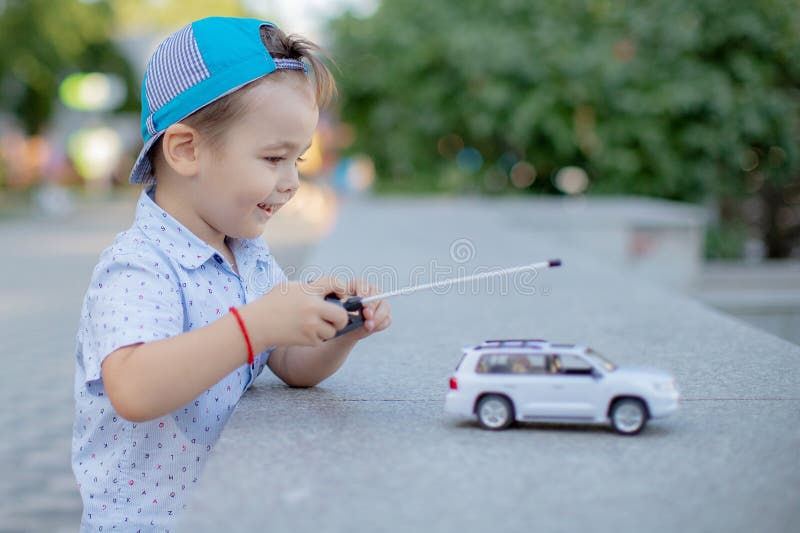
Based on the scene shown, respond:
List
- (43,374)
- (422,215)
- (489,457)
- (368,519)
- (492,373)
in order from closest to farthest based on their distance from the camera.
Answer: (368,519) < (489,457) < (492,373) < (43,374) < (422,215)

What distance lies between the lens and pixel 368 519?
1.17 meters

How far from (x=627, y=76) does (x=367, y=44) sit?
3.82 meters

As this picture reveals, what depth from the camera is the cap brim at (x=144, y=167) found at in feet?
5.99

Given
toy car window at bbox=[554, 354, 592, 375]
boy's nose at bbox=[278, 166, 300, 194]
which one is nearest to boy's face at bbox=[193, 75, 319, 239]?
boy's nose at bbox=[278, 166, 300, 194]

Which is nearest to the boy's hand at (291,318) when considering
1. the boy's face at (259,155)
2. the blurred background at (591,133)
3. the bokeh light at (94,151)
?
the boy's face at (259,155)

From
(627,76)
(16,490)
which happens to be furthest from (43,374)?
(627,76)

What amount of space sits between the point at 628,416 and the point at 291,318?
1.91ft

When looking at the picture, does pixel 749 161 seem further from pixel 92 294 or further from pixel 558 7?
pixel 92 294

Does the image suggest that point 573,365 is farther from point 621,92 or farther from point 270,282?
point 621,92

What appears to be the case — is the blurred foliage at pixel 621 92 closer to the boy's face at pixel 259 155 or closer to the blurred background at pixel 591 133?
the blurred background at pixel 591 133

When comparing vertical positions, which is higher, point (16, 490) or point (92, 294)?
point (92, 294)

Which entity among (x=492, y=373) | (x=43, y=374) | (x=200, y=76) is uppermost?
(x=200, y=76)

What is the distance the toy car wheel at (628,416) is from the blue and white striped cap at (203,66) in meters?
0.88

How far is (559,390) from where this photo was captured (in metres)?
1.50
